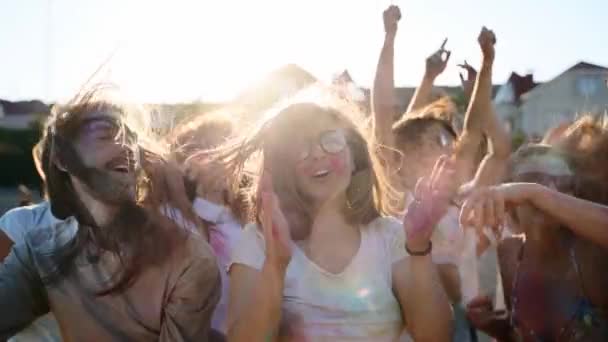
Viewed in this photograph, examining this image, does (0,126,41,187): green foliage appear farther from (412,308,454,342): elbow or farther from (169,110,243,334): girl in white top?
(412,308,454,342): elbow

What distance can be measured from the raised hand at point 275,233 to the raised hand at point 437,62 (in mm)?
2620

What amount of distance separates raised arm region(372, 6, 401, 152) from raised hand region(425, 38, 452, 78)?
240 millimetres

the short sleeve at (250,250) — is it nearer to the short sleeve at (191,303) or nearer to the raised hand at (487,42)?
the short sleeve at (191,303)

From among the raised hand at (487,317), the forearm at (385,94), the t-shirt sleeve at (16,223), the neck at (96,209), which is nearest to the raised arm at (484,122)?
the forearm at (385,94)

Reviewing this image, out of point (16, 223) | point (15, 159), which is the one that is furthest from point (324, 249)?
point (15, 159)

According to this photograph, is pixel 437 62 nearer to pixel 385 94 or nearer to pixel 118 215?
pixel 385 94

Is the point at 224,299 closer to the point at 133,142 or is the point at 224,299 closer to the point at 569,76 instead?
the point at 133,142

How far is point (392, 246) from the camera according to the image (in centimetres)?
322

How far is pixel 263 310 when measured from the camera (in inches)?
119

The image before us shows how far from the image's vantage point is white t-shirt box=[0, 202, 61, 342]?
11.8ft

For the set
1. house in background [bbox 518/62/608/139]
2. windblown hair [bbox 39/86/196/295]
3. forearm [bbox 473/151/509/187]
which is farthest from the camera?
house in background [bbox 518/62/608/139]

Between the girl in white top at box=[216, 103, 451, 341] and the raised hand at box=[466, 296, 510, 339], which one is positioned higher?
the girl in white top at box=[216, 103, 451, 341]

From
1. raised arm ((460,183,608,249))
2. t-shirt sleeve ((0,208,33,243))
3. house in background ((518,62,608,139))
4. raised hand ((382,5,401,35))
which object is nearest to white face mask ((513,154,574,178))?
raised arm ((460,183,608,249))

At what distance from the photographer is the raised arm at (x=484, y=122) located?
473 cm
